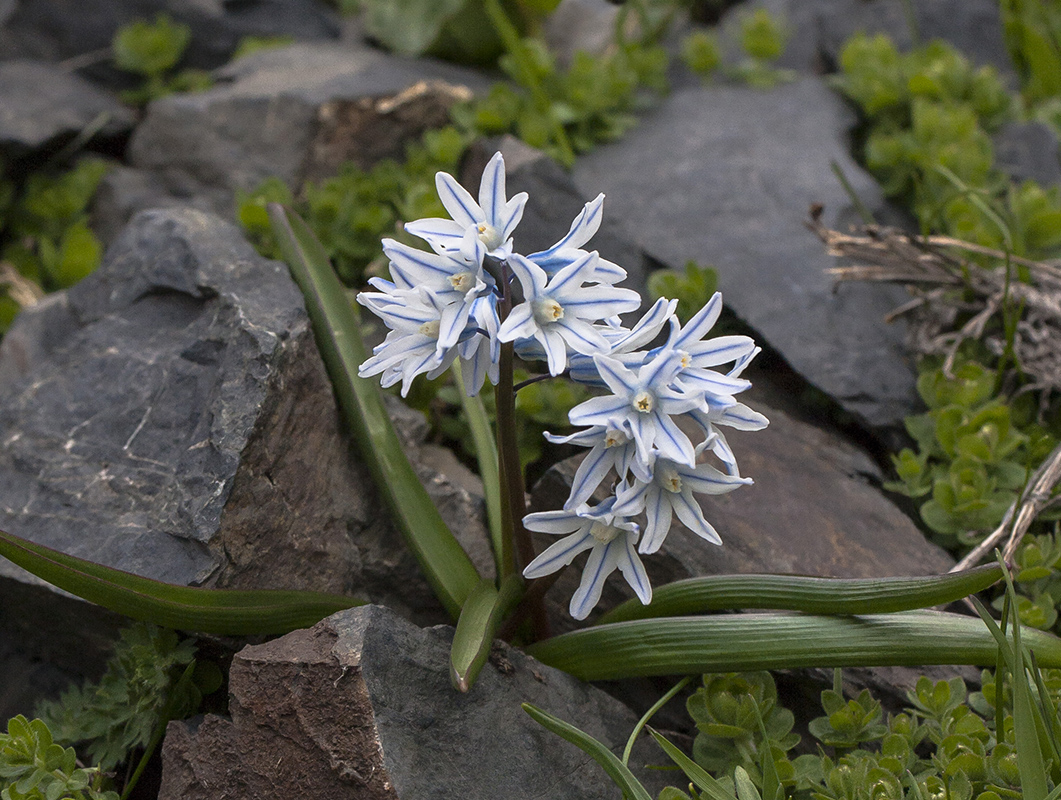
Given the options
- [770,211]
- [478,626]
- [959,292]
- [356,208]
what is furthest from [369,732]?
[770,211]

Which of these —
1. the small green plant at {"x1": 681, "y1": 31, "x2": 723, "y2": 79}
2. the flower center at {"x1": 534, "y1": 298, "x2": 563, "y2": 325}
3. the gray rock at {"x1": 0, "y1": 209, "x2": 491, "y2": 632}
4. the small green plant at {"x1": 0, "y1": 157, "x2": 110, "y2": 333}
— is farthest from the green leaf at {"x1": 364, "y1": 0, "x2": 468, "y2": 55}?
the flower center at {"x1": 534, "y1": 298, "x2": 563, "y2": 325}

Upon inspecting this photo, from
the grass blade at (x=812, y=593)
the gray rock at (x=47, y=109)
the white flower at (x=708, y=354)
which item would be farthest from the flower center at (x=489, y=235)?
the gray rock at (x=47, y=109)

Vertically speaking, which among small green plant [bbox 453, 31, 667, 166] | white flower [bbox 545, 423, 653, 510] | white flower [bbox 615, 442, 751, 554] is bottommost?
Result: small green plant [bbox 453, 31, 667, 166]

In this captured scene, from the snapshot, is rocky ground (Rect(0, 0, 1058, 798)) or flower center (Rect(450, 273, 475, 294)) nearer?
flower center (Rect(450, 273, 475, 294))

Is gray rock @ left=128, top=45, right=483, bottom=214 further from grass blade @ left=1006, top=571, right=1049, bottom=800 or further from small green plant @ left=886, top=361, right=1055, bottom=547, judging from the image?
grass blade @ left=1006, top=571, right=1049, bottom=800

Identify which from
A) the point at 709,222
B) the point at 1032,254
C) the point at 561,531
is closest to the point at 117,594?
the point at 561,531
